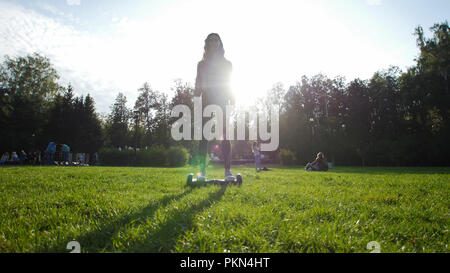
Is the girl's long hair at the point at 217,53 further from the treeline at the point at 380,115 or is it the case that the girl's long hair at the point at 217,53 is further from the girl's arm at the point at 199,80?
the treeline at the point at 380,115

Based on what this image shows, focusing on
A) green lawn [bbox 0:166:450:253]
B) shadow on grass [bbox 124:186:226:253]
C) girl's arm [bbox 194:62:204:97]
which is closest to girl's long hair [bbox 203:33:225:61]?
→ girl's arm [bbox 194:62:204:97]

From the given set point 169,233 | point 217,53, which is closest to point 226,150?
point 217,53

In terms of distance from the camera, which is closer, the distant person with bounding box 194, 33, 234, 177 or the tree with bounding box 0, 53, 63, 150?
the distant person with bounding box 194, 33, 234, 177

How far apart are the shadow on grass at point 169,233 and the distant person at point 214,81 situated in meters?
2.46

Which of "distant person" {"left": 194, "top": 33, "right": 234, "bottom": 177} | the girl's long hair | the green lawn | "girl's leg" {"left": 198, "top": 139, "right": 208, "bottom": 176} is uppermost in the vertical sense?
the girl's long hair

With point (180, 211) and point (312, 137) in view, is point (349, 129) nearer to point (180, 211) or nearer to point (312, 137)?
point (312, 137)

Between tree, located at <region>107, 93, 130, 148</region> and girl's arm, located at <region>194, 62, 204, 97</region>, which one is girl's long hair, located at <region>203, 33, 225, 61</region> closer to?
girl's arm, located at <region>194, 62, 204, 97</region>

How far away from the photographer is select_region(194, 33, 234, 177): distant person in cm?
526

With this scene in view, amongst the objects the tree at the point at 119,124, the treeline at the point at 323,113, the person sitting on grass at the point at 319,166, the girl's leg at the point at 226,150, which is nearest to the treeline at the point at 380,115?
the treeline at the point at 323,113

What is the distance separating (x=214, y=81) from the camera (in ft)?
17.4

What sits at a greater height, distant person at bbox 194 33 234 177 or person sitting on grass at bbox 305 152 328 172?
distant person at bbox 194 33 234 177

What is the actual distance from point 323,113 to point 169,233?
5307 cm

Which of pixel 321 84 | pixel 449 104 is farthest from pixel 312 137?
pixel 449 104

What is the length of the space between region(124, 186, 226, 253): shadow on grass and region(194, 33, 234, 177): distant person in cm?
246
